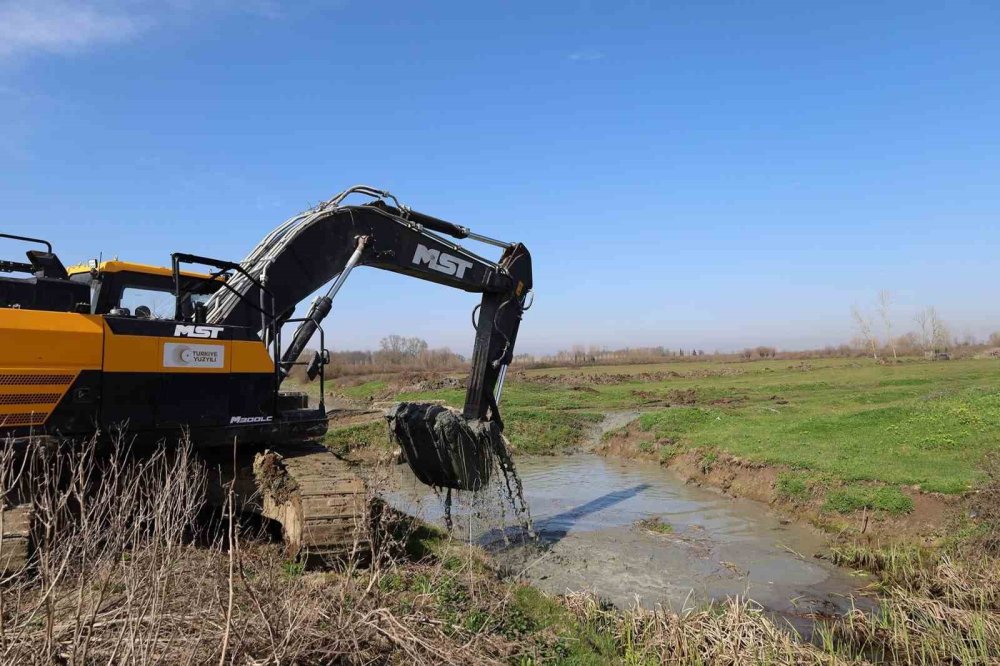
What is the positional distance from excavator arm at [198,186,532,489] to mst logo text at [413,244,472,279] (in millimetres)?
14

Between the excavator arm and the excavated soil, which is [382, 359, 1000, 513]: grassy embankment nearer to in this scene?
the excavated soil

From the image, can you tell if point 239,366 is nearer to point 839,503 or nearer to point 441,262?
point 441,262

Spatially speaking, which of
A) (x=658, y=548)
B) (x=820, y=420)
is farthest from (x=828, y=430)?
(x=658, y=548)

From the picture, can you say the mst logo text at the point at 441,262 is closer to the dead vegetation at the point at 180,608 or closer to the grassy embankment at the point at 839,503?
the grassy embankment at the point at 839,503

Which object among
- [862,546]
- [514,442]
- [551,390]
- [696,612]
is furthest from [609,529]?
[551,390]

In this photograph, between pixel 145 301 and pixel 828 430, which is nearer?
pixel 145 301

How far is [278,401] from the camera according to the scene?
784 cm

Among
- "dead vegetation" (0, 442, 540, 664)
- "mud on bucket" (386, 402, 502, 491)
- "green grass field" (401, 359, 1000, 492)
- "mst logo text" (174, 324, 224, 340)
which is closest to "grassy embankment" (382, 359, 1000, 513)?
"green grass field" (401, 359, 1000, 492)

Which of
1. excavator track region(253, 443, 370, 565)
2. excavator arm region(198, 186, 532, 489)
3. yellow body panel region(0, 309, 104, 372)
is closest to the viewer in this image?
yellow body panel region(0, 309, 104, 372)

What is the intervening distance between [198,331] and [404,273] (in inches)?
132

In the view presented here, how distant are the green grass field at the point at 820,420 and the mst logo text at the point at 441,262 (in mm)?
7810

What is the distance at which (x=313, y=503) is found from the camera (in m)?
6.63

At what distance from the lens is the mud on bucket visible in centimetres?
905

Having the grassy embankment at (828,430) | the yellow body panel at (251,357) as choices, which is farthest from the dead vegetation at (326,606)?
the grassy embankment at (828,430)
